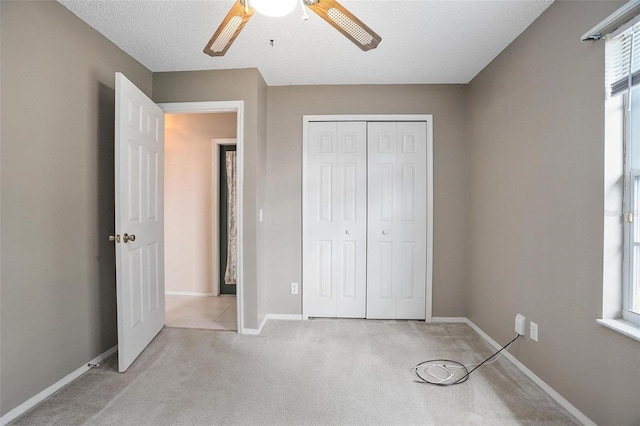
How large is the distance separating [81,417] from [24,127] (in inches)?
63.9

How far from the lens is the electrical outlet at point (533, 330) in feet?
6.32

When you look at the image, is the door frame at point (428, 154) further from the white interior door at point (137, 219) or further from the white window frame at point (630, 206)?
the white window frame at point (630, 206)

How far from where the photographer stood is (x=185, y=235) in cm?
384

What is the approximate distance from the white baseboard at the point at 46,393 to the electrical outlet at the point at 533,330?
306 centimetres

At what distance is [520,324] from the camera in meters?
2.06

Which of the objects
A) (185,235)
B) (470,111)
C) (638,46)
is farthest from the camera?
(185,235)

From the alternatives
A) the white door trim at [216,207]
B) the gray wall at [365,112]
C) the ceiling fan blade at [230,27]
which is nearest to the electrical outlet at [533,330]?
the gray wall at [365,112]

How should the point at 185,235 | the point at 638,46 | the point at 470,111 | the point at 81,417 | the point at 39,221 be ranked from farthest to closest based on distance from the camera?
the point at 185,235
the point at 470,111
the point at 39,221
the point at 81,417
the point at 638,46

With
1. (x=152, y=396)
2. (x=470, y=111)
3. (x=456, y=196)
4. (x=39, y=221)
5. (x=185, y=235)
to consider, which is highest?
(x=470, y=111)

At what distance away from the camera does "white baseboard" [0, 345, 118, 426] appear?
1.54 meters

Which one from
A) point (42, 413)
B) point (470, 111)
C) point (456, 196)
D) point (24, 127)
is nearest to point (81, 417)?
point (42, 413)

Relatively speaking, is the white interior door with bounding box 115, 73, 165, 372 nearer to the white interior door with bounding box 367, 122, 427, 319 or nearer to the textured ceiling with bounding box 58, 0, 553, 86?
the textured ceiling with bounding box 58, 0, 553, 86

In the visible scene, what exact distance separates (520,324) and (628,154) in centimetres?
126

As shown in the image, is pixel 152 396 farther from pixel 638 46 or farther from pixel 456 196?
pixel 638 46
